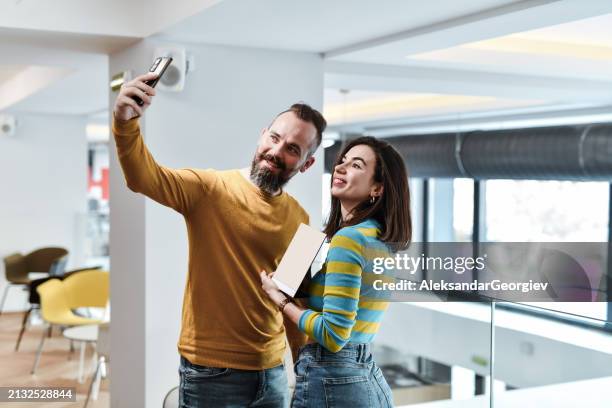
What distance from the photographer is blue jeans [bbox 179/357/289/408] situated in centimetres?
230

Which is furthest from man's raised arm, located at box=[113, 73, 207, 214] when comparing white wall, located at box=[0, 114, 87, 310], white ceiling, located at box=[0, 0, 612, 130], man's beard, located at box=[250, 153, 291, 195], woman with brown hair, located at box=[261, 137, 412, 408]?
white wall, located at box=[0, 114, 87, 310]

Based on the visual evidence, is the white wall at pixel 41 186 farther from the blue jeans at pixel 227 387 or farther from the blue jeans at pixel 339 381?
the blue jeans at pixel 339 381

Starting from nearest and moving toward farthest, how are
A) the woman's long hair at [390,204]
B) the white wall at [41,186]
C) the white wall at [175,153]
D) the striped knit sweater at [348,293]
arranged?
1. the striped knit sweater at [348,293]
2. the woman's long hair at [390,204]
3. the white wall at [175,153]
4. the white wall at [41,186]

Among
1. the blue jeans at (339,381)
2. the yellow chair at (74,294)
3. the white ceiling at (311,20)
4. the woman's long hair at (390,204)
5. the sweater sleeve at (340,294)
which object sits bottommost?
the yellow chair at (74,294)

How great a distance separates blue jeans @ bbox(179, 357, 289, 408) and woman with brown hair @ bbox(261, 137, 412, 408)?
28 cm

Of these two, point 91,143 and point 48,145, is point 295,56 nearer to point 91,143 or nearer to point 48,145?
point 48,145

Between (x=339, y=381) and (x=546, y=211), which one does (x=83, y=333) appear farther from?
(x=546, y=211)

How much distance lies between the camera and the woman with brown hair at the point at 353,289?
6.41ft

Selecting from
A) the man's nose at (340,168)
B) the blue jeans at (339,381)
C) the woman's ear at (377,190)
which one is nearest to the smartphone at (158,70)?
the man's nose at (340,168)

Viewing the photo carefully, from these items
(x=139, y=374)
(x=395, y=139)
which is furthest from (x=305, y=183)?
(x=395, y=139)

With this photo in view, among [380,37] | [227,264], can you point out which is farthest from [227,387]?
[380,37]

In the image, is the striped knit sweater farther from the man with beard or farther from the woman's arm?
the man with beard

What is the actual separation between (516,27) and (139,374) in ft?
8.66

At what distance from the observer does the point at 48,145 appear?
931 cm
